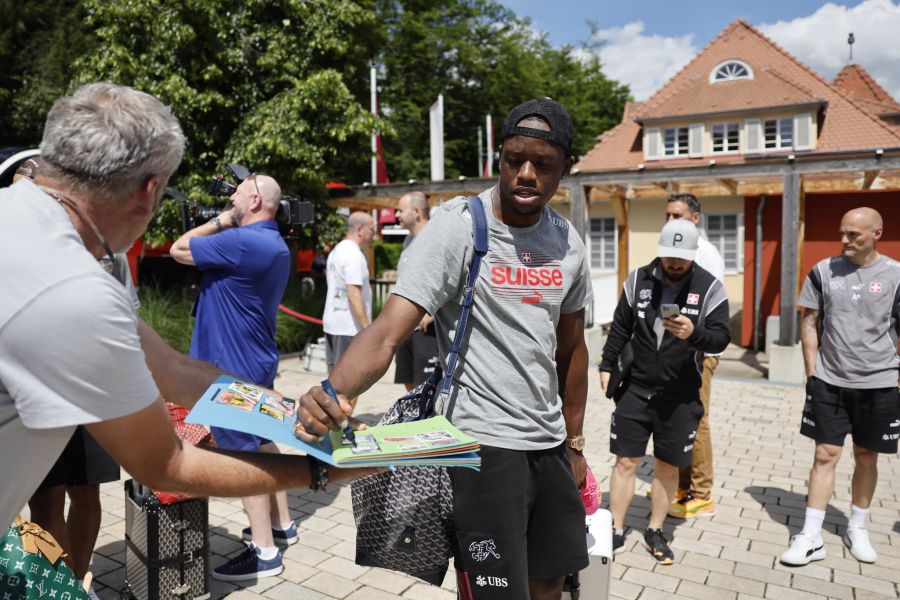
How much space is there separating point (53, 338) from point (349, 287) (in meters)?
4.96

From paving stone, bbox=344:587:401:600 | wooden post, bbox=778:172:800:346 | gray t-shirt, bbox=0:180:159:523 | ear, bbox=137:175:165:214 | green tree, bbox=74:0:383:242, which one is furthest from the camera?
green tree, bbox=74:0:383:242

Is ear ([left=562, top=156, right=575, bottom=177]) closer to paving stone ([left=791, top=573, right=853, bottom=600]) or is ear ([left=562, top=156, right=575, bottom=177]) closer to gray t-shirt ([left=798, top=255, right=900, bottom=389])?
gray t-shirt ([left=798, top=255, right=900, bottom=389])

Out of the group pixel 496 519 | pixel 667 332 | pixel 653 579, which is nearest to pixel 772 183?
pixel 667 332

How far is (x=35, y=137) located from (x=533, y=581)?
2077 cm

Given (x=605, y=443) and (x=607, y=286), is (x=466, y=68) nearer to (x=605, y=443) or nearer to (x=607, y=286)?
(x=607, y=286)

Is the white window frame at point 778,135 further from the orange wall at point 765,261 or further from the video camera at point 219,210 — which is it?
the video camera at point 219,210

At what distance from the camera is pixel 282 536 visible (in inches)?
171

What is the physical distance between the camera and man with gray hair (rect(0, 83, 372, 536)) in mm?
1232

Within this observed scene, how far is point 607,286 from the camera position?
A: 15.4 meters

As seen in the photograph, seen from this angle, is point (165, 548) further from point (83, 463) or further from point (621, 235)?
point (621, 235)

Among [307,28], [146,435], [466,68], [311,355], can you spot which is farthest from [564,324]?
[466,68]

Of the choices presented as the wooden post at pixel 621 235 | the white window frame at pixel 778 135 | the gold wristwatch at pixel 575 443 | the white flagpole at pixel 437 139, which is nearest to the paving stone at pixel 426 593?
the gold wristwatch at pixel 575 443

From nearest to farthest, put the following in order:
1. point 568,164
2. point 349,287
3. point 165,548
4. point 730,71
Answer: point 568,164 → point 165,548 → point 349,287 → point 730,71

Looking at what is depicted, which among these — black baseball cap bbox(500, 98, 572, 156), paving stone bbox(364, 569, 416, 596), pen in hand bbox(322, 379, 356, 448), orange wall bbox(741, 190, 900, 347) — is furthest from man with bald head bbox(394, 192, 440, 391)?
orange wall bbox(741, 190, 900, 347)
